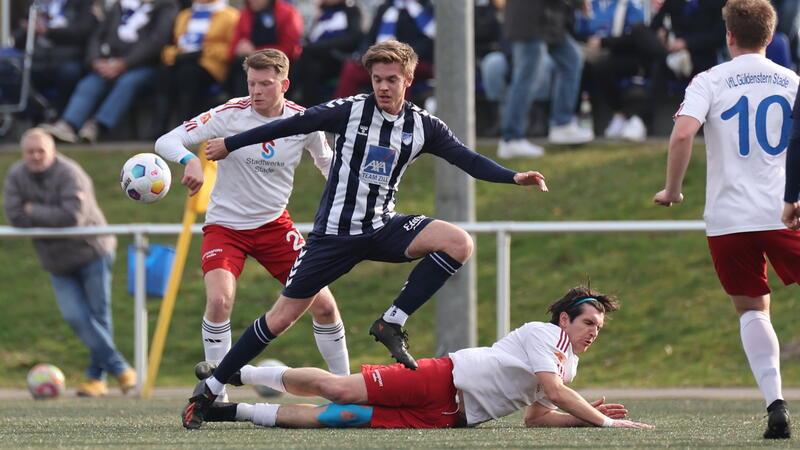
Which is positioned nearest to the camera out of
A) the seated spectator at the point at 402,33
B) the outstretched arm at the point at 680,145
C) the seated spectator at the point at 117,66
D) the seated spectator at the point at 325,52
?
the outstretched arm at the point at 680,145

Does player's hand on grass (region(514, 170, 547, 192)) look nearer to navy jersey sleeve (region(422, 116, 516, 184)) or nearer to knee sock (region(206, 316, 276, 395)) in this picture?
navy jersey sleeve (region(422, 116, 516, 184))

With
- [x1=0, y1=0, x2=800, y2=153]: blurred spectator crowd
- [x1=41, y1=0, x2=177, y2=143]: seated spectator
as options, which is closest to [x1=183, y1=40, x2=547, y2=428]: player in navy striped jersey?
[x1=0, y1=0, x2=800, y2=153]: blurred spectator crowd

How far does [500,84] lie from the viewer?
16.6m

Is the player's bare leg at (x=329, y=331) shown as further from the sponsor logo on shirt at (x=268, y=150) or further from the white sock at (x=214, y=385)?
the white sock at (x=214, y=385)

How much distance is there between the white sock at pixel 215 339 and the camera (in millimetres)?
9516

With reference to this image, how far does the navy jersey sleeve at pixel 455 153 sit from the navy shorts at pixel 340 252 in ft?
1.21

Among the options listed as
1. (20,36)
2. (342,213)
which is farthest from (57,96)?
(342,213)

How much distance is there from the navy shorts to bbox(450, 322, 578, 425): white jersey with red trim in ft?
2.20

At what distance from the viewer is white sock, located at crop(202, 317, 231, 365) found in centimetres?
952

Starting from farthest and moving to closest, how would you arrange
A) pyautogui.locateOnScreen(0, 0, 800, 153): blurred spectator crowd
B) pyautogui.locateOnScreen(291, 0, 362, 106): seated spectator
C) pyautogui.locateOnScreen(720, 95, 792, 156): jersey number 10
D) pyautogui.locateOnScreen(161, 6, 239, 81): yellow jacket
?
1. pyautogui.locateOnScreen(161, 6, 239, 81): yellow jacket
2. pyautogui.locateOnScreen(291, 0, 362, 106): seated spectator
3. pyautogui.locateOnScreen(0, 0, 800, 153): blurred spectator crowd
4. pyautogui.locateOnScreen(720, 95, 792, 156): jersey number 10

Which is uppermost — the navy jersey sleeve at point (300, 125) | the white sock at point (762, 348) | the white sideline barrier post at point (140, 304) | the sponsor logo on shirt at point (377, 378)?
the navy jersey sleeve at point (300, 125)

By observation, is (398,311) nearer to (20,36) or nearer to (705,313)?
(705,313)

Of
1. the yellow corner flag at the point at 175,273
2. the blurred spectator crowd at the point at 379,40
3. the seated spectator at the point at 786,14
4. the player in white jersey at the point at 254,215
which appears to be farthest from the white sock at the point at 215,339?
the seated spectator at the point at 786,14

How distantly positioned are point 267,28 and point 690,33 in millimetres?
4251
